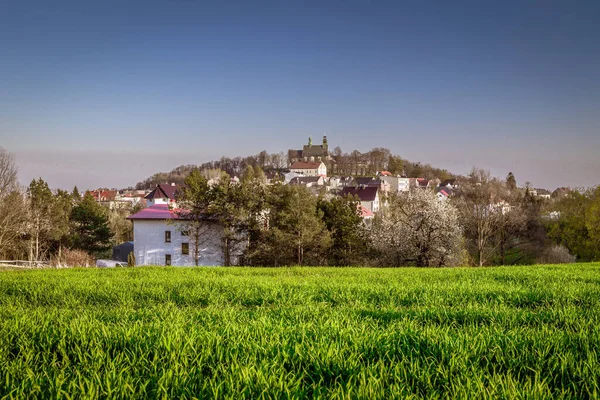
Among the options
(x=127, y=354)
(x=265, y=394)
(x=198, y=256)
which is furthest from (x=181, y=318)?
(x=198, y=256)

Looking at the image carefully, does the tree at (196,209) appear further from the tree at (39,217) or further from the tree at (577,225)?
the tree at (577,225)

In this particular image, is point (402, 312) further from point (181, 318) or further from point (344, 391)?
point (344, 391)

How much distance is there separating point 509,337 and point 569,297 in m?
5.20

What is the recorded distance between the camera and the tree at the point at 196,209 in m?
46.8

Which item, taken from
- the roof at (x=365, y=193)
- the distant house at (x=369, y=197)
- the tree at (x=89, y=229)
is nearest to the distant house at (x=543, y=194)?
the distant house at (x=369, y=197)

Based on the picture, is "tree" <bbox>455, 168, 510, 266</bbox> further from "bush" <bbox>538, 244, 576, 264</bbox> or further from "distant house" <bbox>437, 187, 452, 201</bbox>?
"bush" <bbox>538, 244, 576, 264</bbox>

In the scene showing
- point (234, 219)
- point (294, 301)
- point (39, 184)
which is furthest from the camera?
point (39, 184)

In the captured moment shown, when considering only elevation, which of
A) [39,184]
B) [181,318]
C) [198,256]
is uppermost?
[39,184]

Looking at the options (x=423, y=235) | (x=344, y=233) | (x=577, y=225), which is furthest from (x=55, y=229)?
(x=577, y=225)

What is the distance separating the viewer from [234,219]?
4622 cm

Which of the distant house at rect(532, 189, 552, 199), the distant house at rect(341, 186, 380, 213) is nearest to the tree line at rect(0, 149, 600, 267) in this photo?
the distant house at rect(532, 189, 552, 199)

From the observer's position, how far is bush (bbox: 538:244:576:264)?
49875 mm

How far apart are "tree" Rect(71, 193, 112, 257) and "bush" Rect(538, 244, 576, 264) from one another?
57.8m

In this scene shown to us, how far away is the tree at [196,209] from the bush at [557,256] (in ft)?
129
